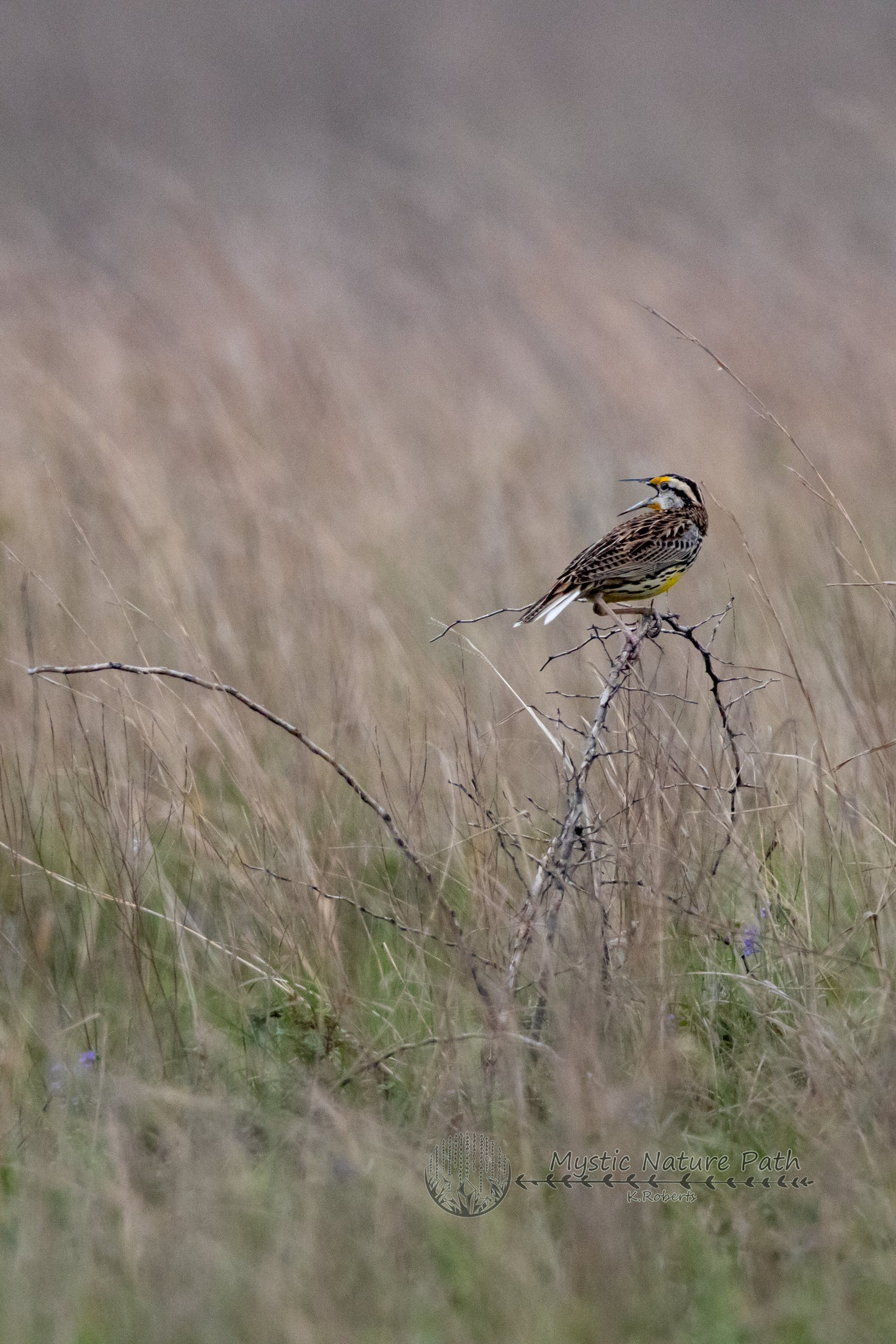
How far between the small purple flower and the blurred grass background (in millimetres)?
52

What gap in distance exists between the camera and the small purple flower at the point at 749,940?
3.12 meters

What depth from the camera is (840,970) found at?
3033 millimetres

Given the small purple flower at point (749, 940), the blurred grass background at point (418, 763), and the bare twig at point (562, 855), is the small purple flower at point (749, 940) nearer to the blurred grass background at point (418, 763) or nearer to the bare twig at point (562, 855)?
the blurred grass background at point (418, 763)

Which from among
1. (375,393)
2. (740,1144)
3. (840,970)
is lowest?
(740,1144)

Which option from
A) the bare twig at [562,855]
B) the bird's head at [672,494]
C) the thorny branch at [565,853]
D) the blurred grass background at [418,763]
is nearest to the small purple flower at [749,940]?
the blurred grass background at [418,763]

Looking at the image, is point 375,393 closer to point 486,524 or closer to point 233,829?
point 486,524

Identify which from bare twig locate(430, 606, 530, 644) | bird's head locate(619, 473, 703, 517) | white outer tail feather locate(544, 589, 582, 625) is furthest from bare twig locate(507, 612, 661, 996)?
bird's head locate(619, 473, 703, 517)

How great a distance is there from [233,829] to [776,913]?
59.8 inches

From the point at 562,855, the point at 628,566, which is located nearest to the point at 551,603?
the point at 628,566

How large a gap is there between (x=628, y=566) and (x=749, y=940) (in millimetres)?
916

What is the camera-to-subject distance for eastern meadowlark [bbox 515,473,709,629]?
3.53m

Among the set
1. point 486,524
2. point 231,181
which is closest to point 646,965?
point 486,524

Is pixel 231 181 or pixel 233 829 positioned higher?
pixel 231 181
